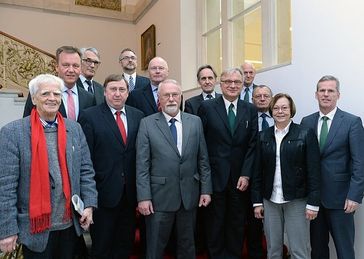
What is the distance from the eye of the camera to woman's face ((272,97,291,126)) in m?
2.66

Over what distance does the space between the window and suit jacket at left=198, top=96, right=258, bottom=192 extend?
6.25 feet

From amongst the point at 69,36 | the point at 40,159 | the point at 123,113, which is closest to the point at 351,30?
Result: the point at 123,113

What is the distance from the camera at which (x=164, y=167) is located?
262 centimetres

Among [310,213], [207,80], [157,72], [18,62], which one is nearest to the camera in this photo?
[310,213]

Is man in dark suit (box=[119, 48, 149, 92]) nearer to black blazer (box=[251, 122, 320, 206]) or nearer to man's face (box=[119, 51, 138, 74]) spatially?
man's face (box=[119, 51, 138, 74])

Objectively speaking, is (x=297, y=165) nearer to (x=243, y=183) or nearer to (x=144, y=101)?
(x=243, y=183)

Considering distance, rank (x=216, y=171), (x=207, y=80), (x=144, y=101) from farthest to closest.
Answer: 1. (x=207, y=80)
2. (x=144, y=101)
3. (x=216, y=171)

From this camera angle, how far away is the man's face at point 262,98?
3.43 metres

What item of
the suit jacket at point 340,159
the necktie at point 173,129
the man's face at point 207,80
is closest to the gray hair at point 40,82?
the necktie at point 173,129

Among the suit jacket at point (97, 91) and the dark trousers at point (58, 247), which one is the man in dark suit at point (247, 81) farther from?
the dark trousers at point (58, 247)

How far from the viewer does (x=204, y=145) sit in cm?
282

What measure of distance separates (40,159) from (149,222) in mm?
1072

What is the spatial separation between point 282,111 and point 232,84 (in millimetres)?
541

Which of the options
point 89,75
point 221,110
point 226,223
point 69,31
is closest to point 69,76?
point 89,75
